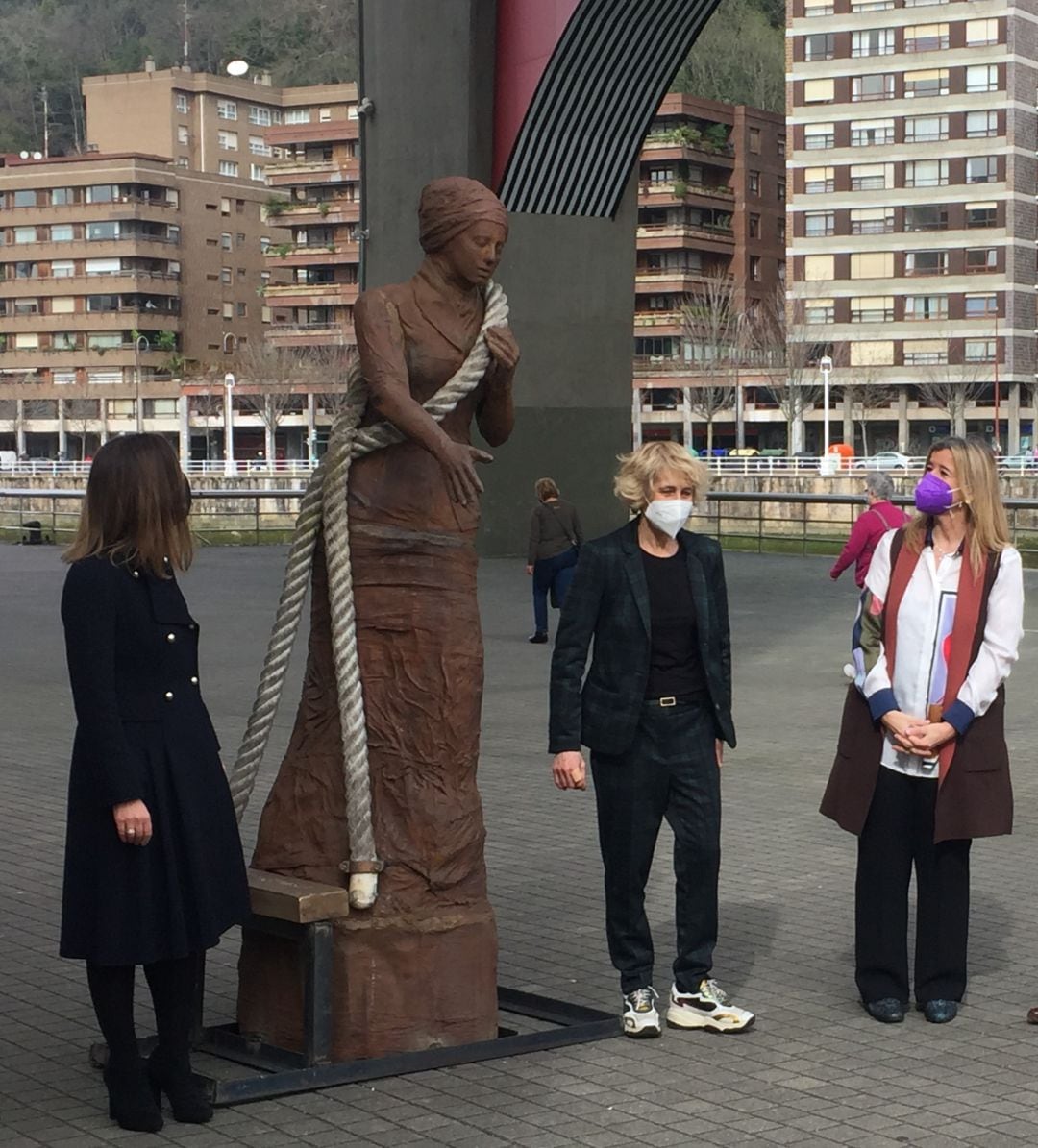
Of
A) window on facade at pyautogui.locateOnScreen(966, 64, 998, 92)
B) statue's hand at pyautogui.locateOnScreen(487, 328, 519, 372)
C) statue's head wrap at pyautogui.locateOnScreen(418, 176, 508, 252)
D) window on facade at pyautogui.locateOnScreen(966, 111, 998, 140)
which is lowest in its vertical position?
statue's hand at pyautogui.locateOnScreen(487, 328, 519, 372)

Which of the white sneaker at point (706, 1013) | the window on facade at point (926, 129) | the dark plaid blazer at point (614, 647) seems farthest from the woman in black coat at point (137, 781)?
the window on facade at point (926, 129)

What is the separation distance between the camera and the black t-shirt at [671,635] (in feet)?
20.4

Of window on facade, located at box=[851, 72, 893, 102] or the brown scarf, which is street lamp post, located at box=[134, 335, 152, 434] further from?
the brown scarf

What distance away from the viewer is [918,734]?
6375mm

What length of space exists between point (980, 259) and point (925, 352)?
431cm

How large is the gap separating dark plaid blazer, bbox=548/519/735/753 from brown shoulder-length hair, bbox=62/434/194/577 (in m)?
1.40

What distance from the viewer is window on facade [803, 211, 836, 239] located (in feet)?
296

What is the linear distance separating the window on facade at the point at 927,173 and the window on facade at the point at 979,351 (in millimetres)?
6873

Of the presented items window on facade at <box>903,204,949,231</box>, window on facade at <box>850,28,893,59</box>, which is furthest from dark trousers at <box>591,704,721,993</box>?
window on facade at <box>850,28,893,59</box>

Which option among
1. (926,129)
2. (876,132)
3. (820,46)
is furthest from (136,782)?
(820,46)

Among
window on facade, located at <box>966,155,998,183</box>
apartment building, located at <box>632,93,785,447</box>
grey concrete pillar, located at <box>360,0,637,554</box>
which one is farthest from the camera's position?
apartment building, located at <box>632,93,785,447</box>

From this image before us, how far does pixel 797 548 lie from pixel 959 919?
2533cm

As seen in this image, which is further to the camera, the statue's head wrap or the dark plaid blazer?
the dark plaid blazer

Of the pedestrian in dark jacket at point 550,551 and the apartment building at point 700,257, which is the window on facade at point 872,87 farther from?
the pedestrian in dark jacket at point 550,551
